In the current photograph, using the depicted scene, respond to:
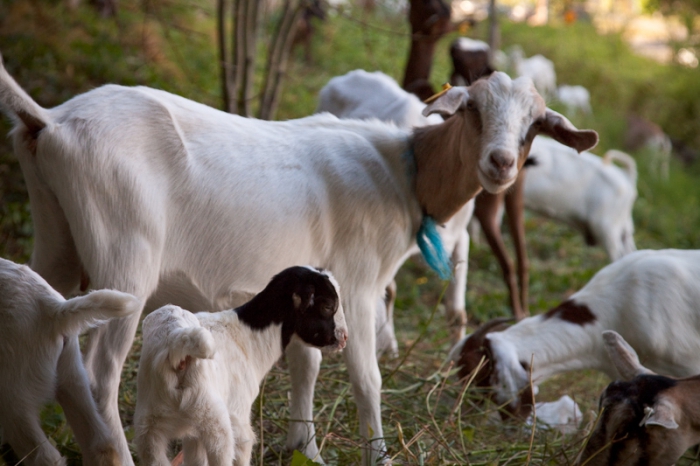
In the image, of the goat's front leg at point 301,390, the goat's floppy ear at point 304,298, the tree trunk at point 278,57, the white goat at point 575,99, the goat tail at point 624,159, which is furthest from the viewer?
the white goat at point 575,99

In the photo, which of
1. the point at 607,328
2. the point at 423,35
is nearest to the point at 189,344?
the point at 607,328

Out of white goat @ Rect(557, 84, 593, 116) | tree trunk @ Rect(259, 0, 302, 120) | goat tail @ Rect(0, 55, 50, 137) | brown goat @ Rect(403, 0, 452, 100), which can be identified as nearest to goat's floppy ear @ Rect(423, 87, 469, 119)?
goat tail @ Rect(0, 55, 50, 137)

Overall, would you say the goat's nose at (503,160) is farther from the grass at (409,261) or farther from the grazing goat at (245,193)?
the grass at (409,261)

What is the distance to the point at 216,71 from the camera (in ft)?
33.9

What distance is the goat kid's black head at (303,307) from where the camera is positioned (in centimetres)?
255

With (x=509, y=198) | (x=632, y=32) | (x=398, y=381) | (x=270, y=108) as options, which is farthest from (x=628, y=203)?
(x=632, y=32)

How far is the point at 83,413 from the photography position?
2.63 metres

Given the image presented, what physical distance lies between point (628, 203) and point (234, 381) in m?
6.42

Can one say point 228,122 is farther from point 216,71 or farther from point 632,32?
point 632,32

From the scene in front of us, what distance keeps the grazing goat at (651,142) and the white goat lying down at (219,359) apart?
35.9 ft

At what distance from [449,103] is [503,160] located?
0.36 meters

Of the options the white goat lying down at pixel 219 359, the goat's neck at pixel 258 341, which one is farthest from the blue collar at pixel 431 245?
the goat's neck at pixel 258 341

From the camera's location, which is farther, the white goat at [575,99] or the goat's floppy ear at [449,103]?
the white goat at [575,99]

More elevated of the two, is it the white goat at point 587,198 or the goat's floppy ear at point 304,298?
the goat's floppy ear at point 304,298
